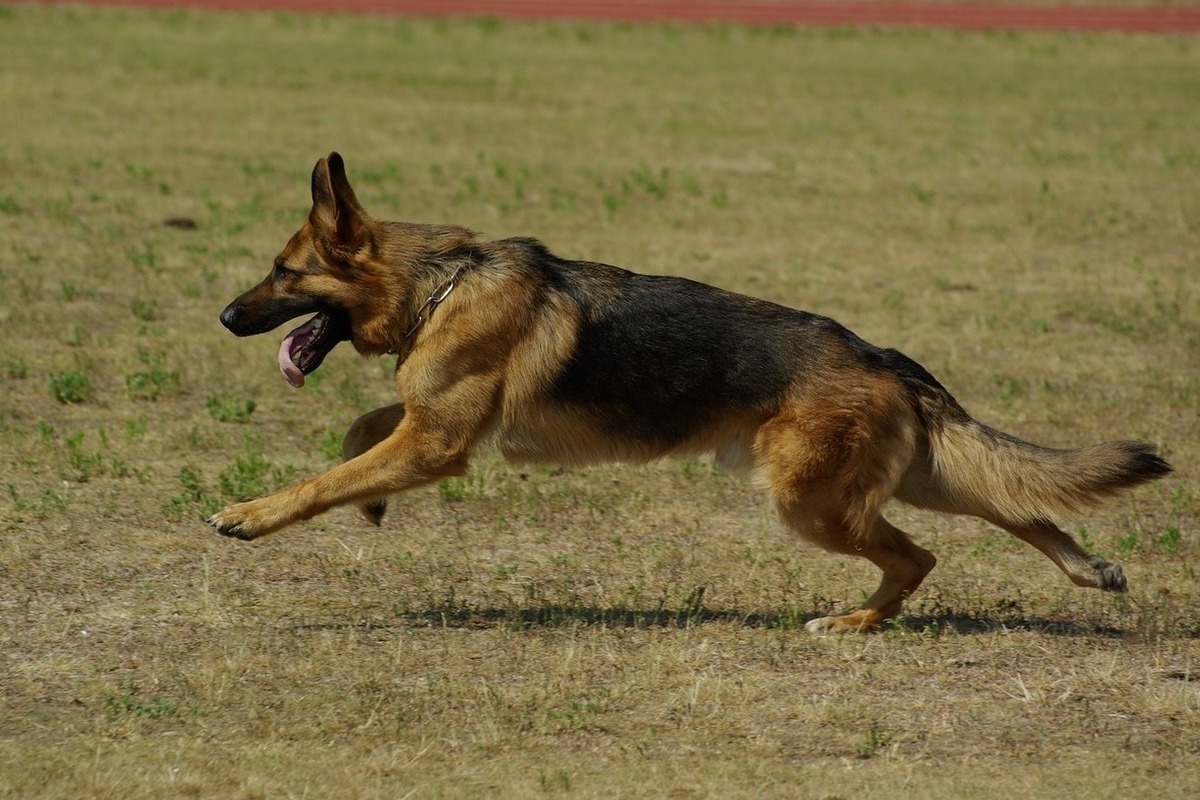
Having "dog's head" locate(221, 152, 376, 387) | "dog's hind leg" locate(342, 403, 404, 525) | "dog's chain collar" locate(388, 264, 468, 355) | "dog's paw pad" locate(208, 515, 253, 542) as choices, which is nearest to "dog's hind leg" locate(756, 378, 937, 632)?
"dog's chain collar" locate(388, 264, 468, 355)

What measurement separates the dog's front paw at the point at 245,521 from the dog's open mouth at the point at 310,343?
0.63m

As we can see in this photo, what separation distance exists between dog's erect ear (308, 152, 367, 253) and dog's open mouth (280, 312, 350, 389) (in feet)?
1.00

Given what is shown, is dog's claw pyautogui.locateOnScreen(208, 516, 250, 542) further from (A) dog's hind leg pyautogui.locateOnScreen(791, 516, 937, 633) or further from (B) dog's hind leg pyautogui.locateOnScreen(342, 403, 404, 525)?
(A) dog's hind leg pyautogui.locateOnScreen(791, 516, 937, 633)

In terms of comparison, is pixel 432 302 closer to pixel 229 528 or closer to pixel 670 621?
pixel 229 528

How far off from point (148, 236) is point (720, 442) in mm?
7835

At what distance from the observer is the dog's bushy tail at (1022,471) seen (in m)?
6.27

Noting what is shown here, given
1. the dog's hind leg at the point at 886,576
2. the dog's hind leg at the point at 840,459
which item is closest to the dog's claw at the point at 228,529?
the dog's hind leg at the point at 840,459

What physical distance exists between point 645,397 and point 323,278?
1333 mm

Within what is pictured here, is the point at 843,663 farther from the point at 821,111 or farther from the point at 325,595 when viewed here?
the point at 821,111

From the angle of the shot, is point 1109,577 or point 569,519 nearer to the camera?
point 1109,577

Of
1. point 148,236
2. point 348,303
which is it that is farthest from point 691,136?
point 348,303

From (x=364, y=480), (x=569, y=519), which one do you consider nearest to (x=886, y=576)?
(x=569, y=519)

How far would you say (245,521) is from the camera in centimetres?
611

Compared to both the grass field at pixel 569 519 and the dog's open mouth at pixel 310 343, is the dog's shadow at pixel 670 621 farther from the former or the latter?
the dog's open mouth at pixel 310 343
